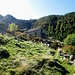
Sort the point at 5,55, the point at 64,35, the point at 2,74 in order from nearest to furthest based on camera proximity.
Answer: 1. the point at 2,74
2. the point at 5,55
3. the point at 64,35

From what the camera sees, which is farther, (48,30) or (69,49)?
(48,30)

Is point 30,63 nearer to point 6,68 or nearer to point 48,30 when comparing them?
point 6,68

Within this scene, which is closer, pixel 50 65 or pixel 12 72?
pixel 12 72

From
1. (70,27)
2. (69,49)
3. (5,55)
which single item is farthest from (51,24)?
(5,55)

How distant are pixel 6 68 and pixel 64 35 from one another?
64076 mm

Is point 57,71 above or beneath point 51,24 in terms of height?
beneath

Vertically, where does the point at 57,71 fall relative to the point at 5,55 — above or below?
below

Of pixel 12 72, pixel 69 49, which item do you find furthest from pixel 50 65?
pixel 69 49

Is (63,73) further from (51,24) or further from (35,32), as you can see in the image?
(51,24)

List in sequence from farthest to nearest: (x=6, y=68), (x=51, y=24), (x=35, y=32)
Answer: (x=51, y=24)
(x=35, y=32)
(x=6, y=68)

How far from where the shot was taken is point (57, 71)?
16.3 meters

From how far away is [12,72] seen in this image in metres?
14.6

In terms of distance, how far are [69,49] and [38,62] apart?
1262cm

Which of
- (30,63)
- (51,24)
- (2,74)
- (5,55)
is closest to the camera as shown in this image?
(2,74)
